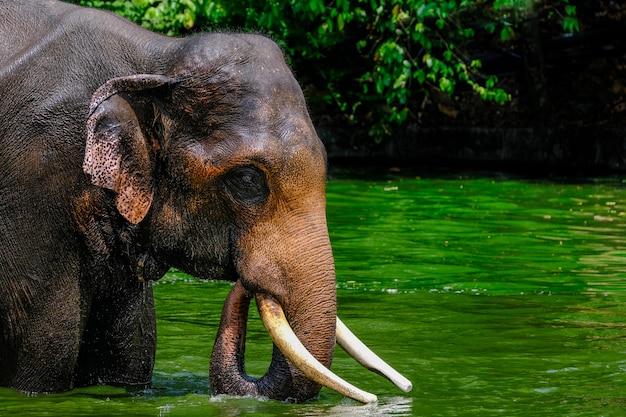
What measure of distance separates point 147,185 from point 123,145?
200 millimetres

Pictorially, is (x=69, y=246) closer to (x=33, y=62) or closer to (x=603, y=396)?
(x=33, y=62)

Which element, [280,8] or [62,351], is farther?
[280,8]

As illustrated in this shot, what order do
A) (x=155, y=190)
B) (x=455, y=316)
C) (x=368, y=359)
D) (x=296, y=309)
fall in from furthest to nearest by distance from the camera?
(x=455, y=316)
(x=155, y=190)
(x=368, y=359)
(x=296, y=309)

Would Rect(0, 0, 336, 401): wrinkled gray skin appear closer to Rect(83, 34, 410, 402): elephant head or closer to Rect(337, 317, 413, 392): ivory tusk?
Rect(83, 34, 410, 402): elephant head

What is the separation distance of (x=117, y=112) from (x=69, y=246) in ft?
2.09

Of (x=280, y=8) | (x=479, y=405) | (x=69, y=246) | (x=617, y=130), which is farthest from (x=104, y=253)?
(x=617, y=130)

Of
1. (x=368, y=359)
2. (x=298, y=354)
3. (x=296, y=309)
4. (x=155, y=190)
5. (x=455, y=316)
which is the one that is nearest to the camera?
(x=298, y=354)

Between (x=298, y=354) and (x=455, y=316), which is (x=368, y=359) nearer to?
(x=298, y=354)

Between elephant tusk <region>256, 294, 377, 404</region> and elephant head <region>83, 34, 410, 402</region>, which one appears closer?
elephant tusk <region>256, 294, 377, 404</region>

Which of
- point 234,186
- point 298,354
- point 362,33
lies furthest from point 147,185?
point 362,33

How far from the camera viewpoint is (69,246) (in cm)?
659

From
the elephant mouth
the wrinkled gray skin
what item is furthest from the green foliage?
the elephant mouth

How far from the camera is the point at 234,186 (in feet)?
20.8

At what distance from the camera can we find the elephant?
625cm
